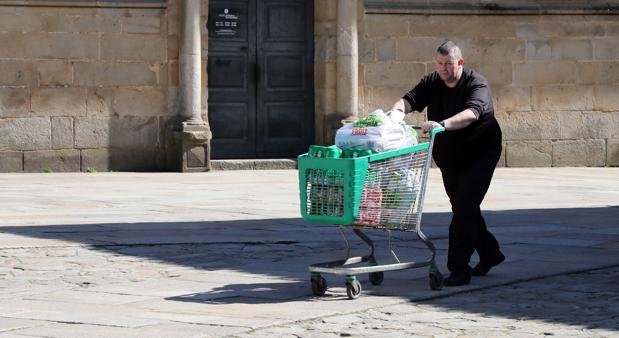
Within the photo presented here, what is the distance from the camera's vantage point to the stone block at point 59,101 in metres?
18.1

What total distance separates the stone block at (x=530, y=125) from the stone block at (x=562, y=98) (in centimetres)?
12

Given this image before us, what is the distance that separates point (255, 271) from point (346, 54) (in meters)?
10.4

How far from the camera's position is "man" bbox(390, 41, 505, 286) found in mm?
8594

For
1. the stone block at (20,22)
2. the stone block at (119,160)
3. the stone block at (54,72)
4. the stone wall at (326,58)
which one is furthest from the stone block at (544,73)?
the stone block at (20,22)

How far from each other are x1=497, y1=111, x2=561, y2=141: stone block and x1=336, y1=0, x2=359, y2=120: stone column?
7.59 feet

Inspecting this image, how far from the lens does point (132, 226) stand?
1180 centimetres

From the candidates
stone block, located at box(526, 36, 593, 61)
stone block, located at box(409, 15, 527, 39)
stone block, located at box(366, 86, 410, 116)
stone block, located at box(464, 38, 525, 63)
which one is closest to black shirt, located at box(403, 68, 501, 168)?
stone block, located at box(366, 86, 410, 116)

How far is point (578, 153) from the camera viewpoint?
67.5ft

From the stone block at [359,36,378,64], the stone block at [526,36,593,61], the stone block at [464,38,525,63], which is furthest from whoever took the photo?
the stone block at [526,36,593,61]

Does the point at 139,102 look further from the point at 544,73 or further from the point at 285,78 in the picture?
the point at 544,73

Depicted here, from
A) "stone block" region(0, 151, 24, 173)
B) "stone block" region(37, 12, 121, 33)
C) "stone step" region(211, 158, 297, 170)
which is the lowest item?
"stone step" region(211, 158, 297, 170)

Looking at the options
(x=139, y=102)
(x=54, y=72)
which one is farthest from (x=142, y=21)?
(x=54, y=72)

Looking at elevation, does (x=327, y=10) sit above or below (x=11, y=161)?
above

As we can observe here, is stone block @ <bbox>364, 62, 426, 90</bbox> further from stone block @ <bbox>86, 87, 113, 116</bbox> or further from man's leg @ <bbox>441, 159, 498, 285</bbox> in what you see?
man's leg @ <bbox>441, 159, 498, 285</bbox>
